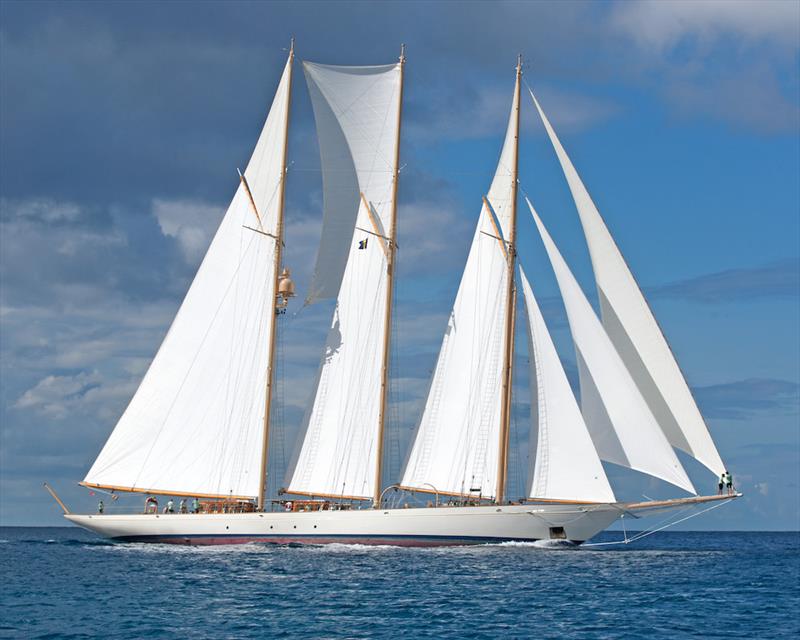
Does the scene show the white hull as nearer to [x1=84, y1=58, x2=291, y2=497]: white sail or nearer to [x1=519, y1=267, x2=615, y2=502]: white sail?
[x1=519, y1=267, x2=615, y2=502]: white sail

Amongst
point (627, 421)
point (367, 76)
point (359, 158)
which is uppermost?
point (367, 76)

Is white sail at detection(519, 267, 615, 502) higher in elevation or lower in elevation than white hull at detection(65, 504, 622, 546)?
higher

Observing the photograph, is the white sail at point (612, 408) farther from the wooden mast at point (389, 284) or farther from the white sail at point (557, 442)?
the wooden mast at point (389, 284)

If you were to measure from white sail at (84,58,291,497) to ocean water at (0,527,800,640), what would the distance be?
4.14 m

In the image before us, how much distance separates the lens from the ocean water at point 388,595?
119ft

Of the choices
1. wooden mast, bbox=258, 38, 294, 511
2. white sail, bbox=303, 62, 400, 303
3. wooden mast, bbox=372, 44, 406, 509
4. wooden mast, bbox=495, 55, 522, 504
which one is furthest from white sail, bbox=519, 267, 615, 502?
wooden mast, bbox=258, 38, 294, 511

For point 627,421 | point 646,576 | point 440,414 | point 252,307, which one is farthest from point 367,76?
point 646,576

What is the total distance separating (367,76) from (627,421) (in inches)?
923

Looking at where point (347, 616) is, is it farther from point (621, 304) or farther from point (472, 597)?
point (621, 304)

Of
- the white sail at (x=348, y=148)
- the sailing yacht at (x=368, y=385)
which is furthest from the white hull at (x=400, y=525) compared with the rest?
the white sail at (x=348, y=148)

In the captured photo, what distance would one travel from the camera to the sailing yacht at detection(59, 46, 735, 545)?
189ft

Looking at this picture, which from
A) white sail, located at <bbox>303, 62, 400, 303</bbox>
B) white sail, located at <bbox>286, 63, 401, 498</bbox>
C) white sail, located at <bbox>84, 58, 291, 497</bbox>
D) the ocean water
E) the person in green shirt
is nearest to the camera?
the ocean water

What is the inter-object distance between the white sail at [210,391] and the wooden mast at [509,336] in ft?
42.6

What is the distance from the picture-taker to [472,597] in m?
42.5
